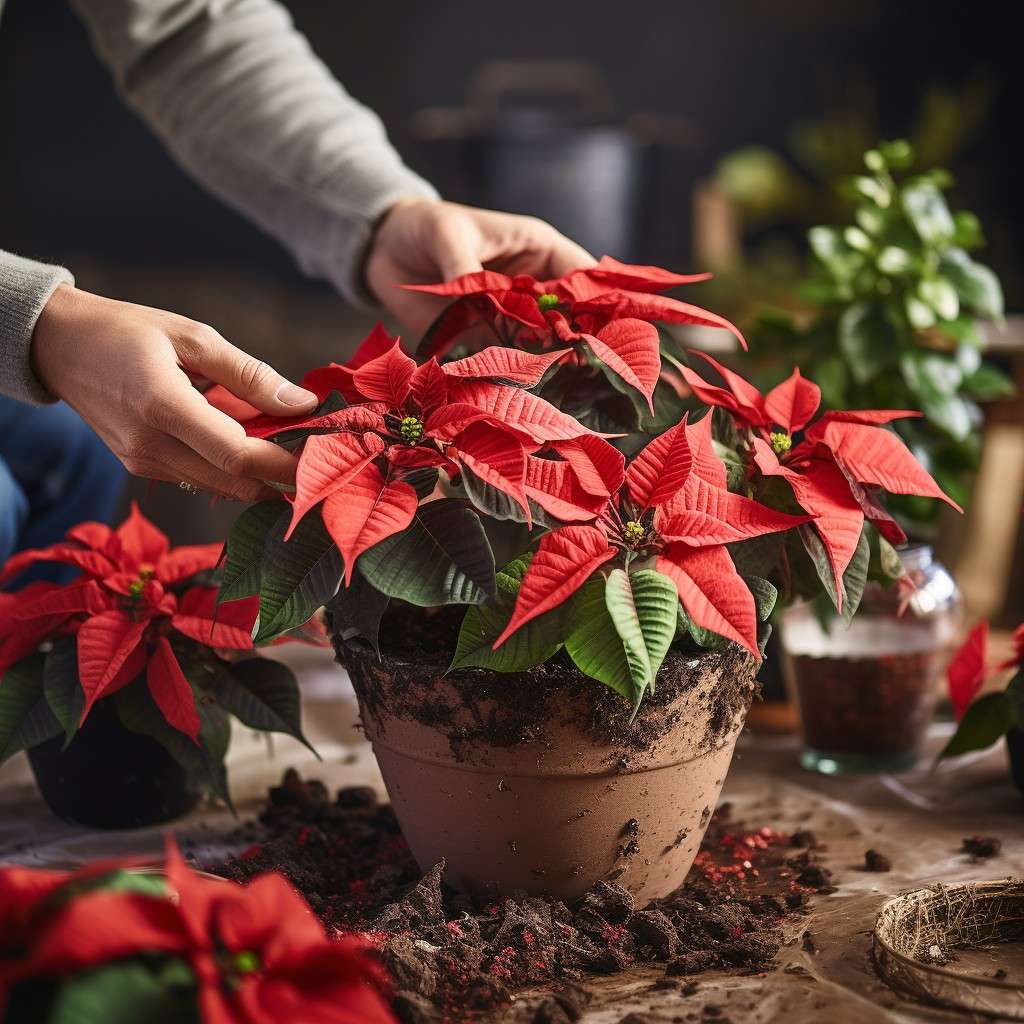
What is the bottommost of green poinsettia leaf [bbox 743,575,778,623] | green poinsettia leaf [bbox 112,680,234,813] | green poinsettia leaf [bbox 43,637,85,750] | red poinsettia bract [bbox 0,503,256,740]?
green poinsettia leaf [bbox 112,680,234,813]

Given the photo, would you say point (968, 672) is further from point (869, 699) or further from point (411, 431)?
point (411, 431)

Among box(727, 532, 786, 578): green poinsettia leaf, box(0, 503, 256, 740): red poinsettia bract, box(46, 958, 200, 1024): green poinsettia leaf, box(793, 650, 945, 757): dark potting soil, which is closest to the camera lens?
box(46, 958, 200, 1024): green poinsettia leaf

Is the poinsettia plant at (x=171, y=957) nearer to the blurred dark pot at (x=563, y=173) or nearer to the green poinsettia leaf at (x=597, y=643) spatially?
the green poinsettia leaf at (x=597, y=643)

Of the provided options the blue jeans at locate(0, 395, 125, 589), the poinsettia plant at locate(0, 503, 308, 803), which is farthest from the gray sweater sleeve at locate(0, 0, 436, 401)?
the poinsettia plant at locate(0, 503, 308, 803)

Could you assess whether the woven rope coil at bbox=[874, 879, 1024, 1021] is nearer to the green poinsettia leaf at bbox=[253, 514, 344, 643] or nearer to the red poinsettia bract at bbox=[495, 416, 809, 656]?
the red poinsettia bract at bbox=[495, 416, 809, 656]

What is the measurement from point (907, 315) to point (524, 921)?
0.77m

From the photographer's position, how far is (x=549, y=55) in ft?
9.72

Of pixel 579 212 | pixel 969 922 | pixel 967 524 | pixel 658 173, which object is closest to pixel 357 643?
pixel 969 922

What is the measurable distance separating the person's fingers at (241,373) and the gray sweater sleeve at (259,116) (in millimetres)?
436

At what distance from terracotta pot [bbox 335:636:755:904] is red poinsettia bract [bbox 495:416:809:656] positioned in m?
0.09

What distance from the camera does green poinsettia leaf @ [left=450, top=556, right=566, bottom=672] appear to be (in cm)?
71

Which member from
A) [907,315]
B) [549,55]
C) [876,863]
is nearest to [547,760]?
[876,863]

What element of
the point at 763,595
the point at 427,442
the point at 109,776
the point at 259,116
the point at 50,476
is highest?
the point at 259,116

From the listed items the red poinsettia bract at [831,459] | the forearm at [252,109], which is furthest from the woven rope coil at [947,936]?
the forearm at [252,109]
